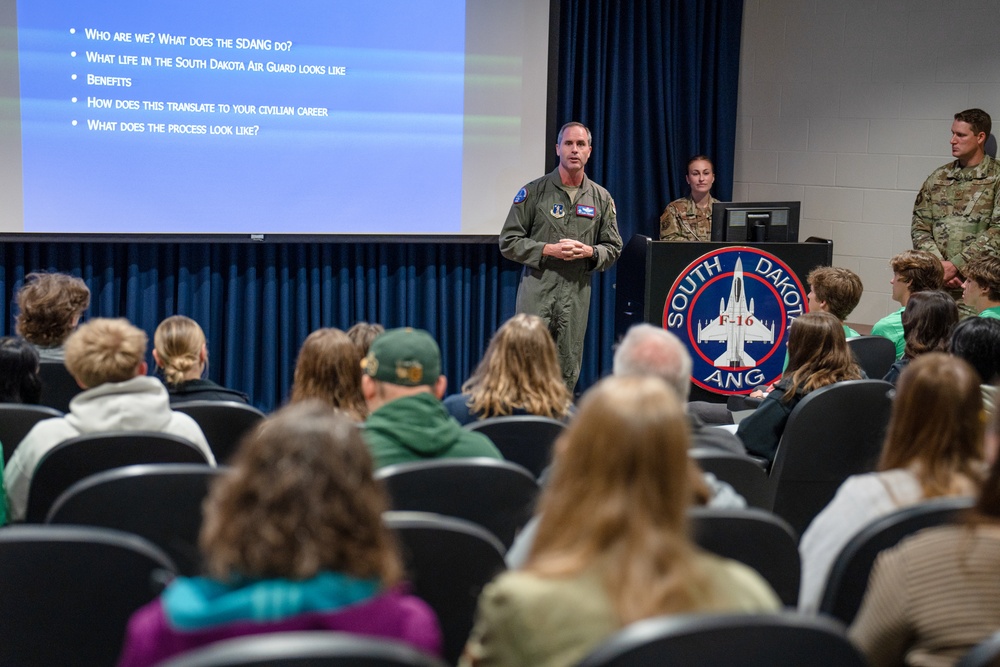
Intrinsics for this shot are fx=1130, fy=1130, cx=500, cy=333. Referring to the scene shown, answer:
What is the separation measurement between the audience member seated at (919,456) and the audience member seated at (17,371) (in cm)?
219

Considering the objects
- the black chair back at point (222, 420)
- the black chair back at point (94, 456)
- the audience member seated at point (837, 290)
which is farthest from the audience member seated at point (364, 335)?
the audience member seated at point (837, 290)

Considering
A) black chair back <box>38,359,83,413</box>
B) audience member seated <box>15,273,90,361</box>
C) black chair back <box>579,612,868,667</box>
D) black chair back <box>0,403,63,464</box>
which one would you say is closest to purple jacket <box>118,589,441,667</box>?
black chair back <box>579,612,868,667</box>

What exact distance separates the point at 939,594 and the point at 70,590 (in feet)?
4.52

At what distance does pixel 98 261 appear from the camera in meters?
5.94

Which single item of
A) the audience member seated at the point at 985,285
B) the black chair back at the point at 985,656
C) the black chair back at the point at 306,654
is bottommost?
the black chair back at the point at 985,656

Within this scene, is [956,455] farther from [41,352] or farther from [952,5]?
[952,5]

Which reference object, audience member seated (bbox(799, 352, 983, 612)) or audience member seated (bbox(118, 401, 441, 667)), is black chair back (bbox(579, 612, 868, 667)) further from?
audience member seated (bbox(799, 352, 983, 612))

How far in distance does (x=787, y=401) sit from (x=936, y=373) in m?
1.58

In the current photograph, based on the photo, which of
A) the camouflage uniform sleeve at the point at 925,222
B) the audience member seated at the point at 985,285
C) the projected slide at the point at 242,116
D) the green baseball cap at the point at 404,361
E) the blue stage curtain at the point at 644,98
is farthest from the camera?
the blue stage curtain at the point at 644,98

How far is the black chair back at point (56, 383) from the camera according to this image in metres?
3.75

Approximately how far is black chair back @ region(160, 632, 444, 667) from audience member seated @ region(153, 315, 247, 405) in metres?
2.38

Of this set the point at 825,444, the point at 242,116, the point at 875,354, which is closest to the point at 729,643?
the point at 825,444

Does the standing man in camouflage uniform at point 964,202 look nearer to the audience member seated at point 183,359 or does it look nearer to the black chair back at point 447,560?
the audience member seated at point 183,359

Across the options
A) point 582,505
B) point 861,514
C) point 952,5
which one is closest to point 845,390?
point 861,514
